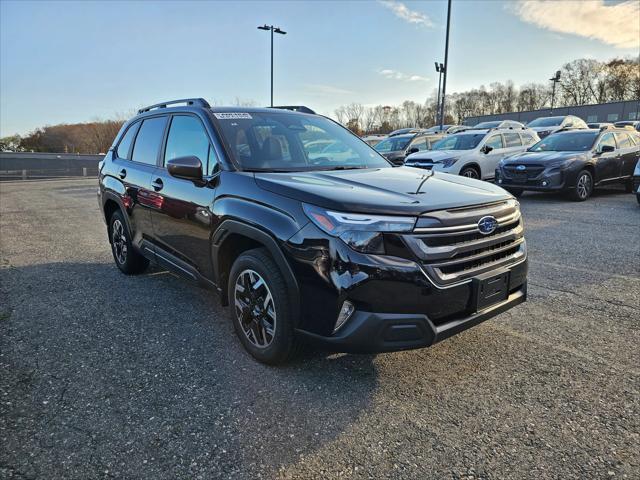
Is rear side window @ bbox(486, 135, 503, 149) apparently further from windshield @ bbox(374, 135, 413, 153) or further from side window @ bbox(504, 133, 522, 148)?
windshield @ bbox(374, 135, 413, 153)

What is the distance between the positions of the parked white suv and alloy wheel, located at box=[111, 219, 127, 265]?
8021 mm

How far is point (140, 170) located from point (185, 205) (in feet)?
4.02

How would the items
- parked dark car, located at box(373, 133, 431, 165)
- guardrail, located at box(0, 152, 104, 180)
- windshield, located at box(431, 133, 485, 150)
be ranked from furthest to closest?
1. guardrail, located at box(0, 152, 104, 180)
2. parked dark car, located at box(373, 133, 431, 165)
3. windshield, located at box(431, 133, 485, 150)

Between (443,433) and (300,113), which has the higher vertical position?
(300,113)

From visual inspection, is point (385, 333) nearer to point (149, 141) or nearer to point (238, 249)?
point (238, 249)

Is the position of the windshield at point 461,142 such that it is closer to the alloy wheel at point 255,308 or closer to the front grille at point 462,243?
the front grille at point 462,243

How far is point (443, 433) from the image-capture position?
2.34 m

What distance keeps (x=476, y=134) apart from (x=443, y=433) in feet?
38.6

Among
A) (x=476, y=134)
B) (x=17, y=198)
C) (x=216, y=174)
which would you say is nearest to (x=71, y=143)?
(x=17, y=198)

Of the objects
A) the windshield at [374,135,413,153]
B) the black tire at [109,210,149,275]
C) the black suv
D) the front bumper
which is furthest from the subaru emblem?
the windshield at [374,135,413,153]

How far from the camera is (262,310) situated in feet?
9.67

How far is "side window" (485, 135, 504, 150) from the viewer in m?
12.5

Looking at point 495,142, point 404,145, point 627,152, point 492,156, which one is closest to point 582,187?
point 627,152

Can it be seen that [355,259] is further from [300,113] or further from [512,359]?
[300,113]
